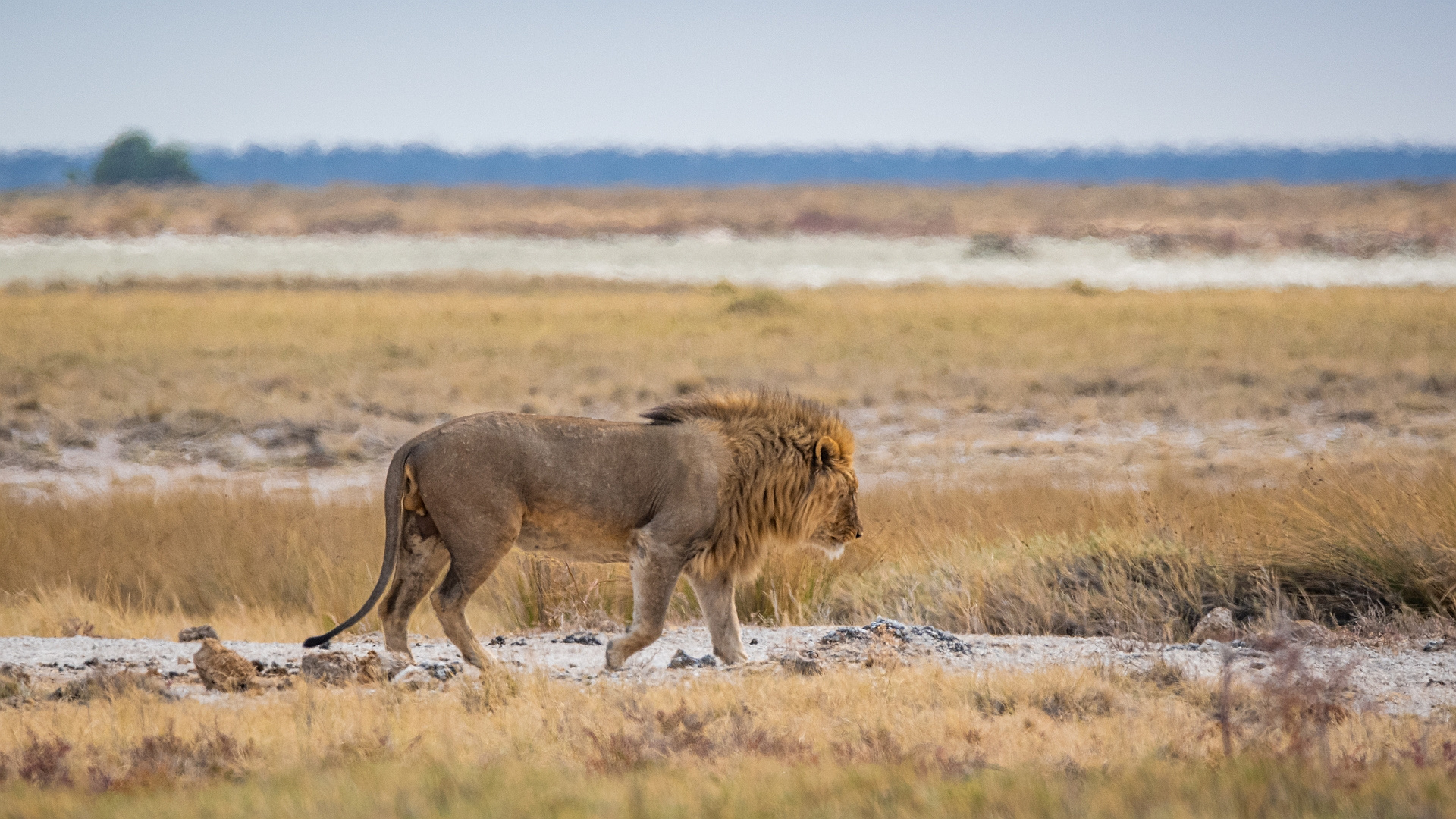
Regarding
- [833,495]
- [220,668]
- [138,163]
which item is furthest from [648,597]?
[138,163]

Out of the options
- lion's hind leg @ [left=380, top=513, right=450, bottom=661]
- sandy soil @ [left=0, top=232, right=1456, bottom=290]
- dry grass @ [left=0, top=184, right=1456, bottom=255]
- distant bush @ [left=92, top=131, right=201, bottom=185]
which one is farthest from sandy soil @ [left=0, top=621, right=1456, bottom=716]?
distant bush @ [left=92, top=131, right=201, bottom=185]

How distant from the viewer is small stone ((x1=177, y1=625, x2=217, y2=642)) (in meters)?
8.86

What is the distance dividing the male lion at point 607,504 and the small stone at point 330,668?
0.34 ft

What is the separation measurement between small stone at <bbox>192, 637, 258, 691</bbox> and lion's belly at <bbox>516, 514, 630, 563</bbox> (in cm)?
154

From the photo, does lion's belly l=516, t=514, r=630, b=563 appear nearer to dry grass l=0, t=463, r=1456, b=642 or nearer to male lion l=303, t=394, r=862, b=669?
male lion l=303, t=394, r=862, b=669

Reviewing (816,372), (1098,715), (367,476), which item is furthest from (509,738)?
(816,372)

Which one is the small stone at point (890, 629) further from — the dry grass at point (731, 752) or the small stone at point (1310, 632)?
the small stone at point (1310, 632)

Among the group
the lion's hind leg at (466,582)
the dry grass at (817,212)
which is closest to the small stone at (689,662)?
the lion's hind leg at (466,582)

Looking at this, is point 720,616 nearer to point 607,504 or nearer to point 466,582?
point 607,504

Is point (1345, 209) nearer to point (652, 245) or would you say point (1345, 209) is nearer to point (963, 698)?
point (652, 245)

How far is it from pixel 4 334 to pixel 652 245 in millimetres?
34798

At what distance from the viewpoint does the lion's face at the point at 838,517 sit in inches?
338

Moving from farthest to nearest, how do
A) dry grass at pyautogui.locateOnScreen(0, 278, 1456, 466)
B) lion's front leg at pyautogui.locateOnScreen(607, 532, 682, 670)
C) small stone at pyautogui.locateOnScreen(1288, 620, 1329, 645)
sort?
dry grass at pyautogui.locateOnScreen(0, 278, 1456, 466), small stone at pyautogui.locateOnScreen(1288, 620, 1329, 645), lion's front leg at pyautogui.locateOnScreen(607, 532, 682, 670)

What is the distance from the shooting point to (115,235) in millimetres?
55594
